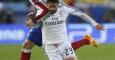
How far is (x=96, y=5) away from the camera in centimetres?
2334

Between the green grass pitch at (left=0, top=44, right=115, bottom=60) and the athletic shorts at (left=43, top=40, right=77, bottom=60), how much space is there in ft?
16.9

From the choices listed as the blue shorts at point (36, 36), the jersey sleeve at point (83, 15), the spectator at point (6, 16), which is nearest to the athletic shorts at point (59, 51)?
the jersey sleeve at point (83, 15)

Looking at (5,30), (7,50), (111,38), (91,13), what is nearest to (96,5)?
(91,13)

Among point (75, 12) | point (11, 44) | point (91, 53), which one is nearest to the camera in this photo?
point (75, 12)

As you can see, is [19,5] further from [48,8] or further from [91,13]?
[48,8]

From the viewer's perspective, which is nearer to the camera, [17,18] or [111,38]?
[111,38]

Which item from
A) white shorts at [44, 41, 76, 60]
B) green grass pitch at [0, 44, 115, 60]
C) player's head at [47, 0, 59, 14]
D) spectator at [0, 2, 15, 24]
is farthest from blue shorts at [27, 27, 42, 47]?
spectator at [0, 2, 15, 24]

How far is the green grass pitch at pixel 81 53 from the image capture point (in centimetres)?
1582

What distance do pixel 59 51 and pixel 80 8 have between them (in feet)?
42.2

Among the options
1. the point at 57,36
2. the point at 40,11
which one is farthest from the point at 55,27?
the point at 40,11

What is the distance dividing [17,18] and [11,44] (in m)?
3.59

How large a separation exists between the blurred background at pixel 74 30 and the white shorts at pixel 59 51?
12.4 ft

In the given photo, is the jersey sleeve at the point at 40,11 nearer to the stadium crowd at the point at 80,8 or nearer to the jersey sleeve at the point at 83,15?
the jersey sleeve at the point at 83,15

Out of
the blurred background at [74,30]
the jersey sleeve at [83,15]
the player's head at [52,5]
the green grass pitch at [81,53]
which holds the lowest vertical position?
the green grass pitch at [81,53]
